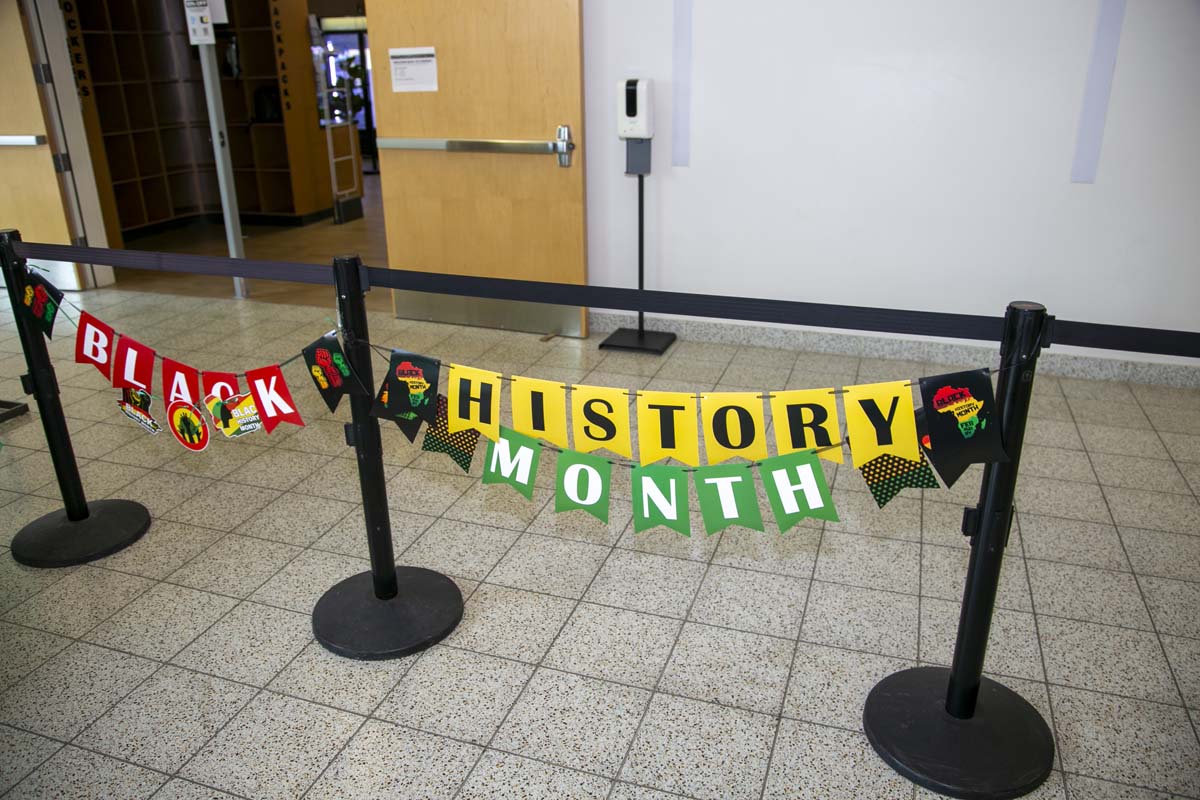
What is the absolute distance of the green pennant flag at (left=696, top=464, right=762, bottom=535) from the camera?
7.00 ft

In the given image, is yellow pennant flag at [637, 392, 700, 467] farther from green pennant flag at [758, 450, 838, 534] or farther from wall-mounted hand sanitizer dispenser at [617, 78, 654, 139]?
wall-mounted hand sanitizer dispenser at [617, 78, 654, 139]

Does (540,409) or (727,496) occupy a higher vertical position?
(540,409)

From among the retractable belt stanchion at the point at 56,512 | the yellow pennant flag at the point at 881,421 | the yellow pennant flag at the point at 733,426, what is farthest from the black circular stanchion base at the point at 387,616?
the yellow pennant flag at the point at 881,421

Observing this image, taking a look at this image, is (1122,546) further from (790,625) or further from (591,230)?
(591,230)

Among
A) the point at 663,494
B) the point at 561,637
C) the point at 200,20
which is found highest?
the point at 200,20

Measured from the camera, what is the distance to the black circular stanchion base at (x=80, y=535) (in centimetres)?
299

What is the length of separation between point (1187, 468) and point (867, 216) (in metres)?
1.90

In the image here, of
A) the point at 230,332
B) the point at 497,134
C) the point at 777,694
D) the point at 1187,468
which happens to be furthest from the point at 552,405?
the point at 230,332

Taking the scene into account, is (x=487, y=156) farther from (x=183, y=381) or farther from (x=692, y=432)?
(x=692, y=432)

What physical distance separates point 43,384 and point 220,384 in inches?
32.2

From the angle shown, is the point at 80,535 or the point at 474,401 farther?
the point at 80,535

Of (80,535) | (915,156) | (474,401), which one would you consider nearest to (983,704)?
(474,401)

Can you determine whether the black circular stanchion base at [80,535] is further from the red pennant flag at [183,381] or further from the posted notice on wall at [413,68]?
the posted notice on wall at [413,68]

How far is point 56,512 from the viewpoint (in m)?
3.25
